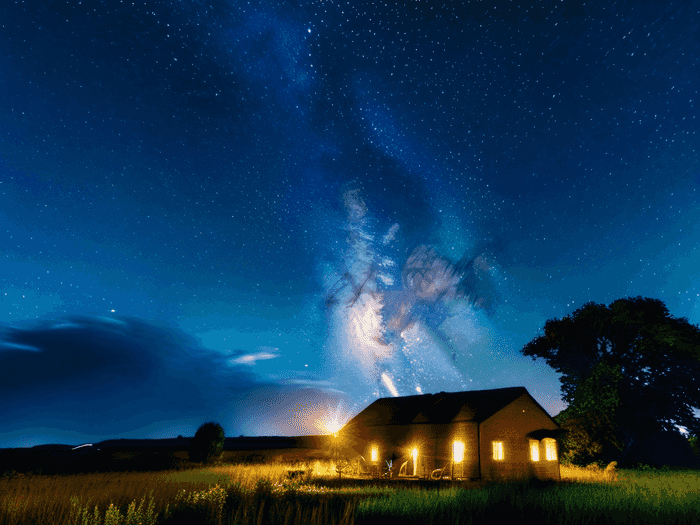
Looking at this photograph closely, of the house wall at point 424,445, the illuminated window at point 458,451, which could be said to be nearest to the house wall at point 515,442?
the house wall at point 424,445

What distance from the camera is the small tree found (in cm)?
2925

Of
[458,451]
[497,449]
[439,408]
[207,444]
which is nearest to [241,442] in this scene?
[207,444]

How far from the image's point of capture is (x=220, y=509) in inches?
263

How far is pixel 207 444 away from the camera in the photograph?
97.2 feet

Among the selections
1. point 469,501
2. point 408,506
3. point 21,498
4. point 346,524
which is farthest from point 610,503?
point 21,498

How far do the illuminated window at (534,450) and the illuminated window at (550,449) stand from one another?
1012mm

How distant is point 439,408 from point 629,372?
1701 centimetres

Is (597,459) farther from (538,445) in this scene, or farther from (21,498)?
(21,498)

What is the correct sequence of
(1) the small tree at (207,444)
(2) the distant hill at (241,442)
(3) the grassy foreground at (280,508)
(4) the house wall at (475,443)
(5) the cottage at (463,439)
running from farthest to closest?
(2) the distant hill at (241,442) → (1) the small tree at (207,444) → (5) the cottage at (463,439) → (4) the house wall at (475,443) → (3) the grassy foreground at (280,508)

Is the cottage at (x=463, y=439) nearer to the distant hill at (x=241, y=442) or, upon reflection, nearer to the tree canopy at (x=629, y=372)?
the tree canopy at (x=629, y=372)

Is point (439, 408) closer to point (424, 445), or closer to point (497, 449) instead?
point (424, 445)

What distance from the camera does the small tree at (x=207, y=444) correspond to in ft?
96.0

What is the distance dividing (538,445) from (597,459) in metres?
10.2

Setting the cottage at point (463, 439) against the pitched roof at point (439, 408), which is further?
the pitched roof at point (439, 408)
